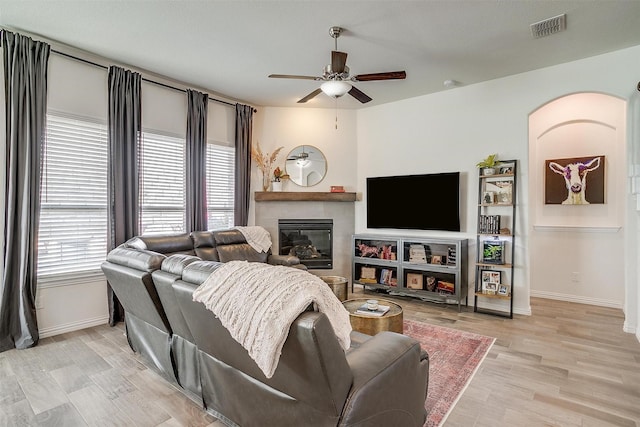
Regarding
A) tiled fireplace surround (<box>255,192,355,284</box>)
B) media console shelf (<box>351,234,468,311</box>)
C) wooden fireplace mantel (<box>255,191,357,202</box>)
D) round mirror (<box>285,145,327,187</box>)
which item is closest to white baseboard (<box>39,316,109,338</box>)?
tiled fireplace surround (<box>255,192,355,284</box>)

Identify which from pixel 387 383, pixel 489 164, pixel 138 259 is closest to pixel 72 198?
pixel 138 259

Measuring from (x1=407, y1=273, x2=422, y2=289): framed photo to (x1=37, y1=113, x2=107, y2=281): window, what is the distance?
3.86 meters

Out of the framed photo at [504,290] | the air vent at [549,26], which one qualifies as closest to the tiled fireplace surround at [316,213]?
the framed photo at [504,290]

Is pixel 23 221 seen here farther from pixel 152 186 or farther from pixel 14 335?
pixel 152 186

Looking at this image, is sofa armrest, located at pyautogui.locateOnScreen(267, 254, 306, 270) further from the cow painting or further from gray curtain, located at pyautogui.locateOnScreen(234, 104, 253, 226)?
the cow painting

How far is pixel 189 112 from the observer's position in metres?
4.62

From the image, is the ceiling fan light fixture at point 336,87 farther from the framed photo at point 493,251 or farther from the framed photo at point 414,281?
the framed photo at point 414,281

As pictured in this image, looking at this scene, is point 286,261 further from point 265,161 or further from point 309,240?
point 265,161

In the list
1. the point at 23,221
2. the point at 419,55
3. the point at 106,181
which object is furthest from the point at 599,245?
the point at 23,221

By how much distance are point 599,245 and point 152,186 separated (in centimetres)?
594

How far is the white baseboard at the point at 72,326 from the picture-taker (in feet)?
11.4

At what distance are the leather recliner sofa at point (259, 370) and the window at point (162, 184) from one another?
1679mm

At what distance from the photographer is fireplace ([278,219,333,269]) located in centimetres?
557

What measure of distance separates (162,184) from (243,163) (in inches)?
50.7
